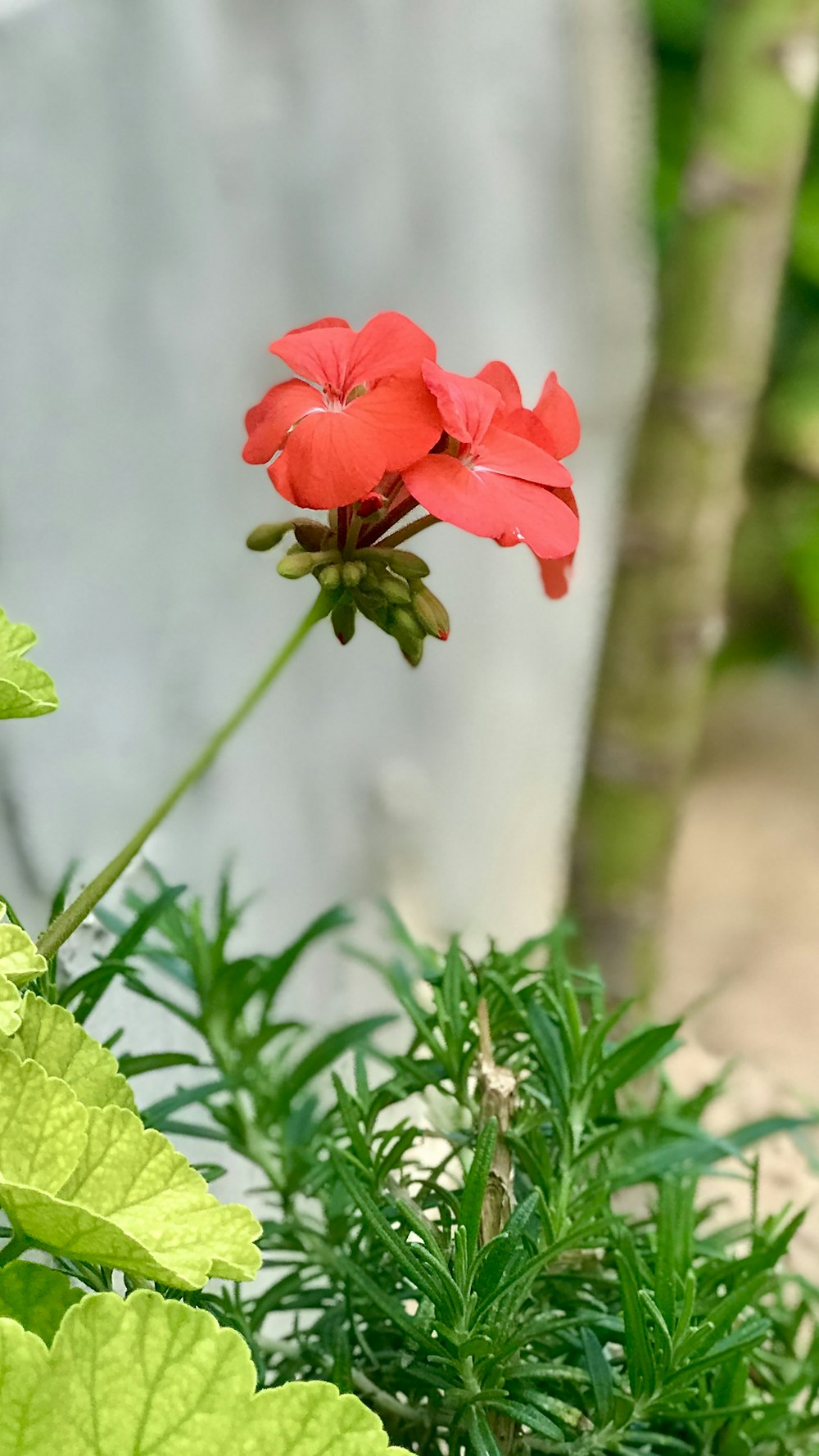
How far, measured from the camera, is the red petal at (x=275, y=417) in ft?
1.05

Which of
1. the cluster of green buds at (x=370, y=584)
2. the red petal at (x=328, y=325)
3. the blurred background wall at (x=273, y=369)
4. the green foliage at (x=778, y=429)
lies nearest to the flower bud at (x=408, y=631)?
the cluster of green buds at (x=370, y=584)

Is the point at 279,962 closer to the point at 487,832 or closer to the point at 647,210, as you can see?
the point at 487,832

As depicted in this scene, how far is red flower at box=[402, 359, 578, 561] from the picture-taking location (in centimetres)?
29

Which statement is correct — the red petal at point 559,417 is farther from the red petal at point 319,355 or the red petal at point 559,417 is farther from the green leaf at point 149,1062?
the green leaf at point 149,1062

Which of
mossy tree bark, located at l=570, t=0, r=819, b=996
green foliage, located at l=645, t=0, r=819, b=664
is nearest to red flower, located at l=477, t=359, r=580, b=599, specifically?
mossy tree bark, located at l=570, t=0, r=819, b=996

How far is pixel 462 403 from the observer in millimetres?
298

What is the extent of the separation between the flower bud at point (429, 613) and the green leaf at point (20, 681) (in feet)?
0.31

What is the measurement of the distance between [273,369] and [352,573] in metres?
0.79

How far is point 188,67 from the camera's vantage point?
0.86 m

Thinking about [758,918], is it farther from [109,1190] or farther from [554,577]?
[109,1190]

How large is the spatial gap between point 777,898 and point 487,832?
47 centimetres

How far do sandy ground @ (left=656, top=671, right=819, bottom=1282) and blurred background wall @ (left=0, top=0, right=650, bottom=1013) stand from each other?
0.24 meters

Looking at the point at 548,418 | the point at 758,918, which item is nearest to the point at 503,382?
the point at 548,418

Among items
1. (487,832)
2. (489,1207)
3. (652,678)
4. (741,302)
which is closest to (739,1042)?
(487,832)
